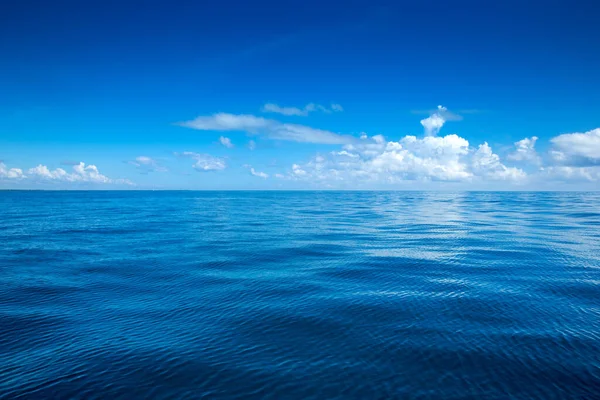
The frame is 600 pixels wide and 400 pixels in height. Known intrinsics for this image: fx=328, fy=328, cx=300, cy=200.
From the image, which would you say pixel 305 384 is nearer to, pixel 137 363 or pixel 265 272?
pixel 137 363

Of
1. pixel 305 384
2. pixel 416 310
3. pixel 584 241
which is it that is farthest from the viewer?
pixel 584 241

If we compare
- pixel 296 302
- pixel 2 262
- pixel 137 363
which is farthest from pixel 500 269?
pixel 2 262

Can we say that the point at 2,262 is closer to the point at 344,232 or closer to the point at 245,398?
the point at 245,398

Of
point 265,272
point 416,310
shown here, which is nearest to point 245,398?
point 416,310

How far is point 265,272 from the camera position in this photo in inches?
1524

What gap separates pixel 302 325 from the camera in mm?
24094

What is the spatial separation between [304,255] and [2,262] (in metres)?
40.0

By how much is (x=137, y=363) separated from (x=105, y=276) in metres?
22.6

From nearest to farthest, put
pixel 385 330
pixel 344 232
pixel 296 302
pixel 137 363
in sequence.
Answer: pixel 137 363, pixel 385 330, pixel 296 302, pixel 344 232

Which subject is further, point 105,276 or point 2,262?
point 2,262

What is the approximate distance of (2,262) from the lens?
4300 centimetres

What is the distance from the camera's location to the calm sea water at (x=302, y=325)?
677 inches

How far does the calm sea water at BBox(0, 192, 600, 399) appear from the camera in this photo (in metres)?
17.2

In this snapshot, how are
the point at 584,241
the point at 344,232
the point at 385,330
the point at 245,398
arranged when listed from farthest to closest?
the point at 344,232
the point at 584,241
the point at 385,330
the point at 245,398
